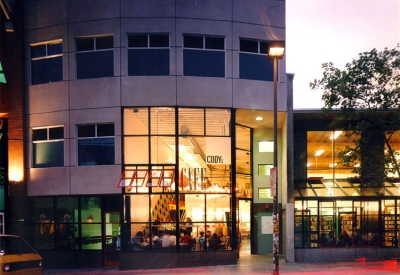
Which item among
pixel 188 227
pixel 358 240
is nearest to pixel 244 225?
pixel 188 227

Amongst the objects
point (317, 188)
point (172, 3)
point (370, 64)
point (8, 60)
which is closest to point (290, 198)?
point (317, 188)

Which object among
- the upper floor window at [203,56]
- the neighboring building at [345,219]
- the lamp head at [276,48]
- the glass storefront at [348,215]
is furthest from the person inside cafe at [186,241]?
the lamp head at [276,48]

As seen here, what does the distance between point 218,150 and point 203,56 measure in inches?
165

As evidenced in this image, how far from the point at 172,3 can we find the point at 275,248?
38.0ft

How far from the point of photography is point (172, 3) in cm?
2220

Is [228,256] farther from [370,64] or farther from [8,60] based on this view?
[8,60]

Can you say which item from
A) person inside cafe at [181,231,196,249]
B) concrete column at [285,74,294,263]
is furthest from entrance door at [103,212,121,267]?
concrete column at [285,74,294,263]

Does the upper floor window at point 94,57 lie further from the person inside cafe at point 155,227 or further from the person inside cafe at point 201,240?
the person inside cafe at point 201,240

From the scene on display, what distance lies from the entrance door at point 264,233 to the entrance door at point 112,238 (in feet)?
25.7

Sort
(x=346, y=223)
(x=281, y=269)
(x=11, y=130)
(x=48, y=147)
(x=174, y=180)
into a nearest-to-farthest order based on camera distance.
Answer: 1. (x=281, y=269)
2. (x=174, y=180)
3. (x=48, y=147)
4. (x=11, y=130)
5. (x=346, y=223)

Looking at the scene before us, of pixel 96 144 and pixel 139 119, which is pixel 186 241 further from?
pixel 96 144

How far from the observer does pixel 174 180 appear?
21844 mm

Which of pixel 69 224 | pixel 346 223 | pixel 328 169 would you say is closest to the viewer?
pixel 69 224

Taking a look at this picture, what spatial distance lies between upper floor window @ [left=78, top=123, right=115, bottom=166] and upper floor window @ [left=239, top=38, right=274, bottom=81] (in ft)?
21.1
